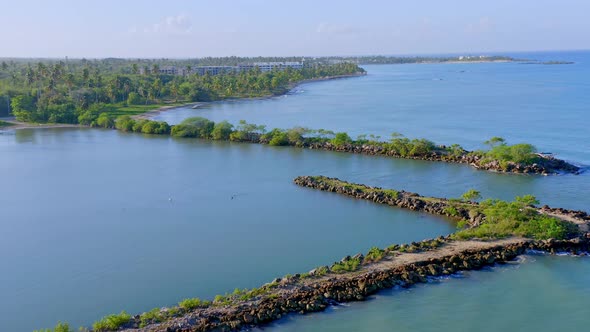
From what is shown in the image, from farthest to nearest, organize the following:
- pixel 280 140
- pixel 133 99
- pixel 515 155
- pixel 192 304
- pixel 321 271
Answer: pixel 133 99, pixel 280 140, pixel 515 155, pixel 321 271, pixel 192 304

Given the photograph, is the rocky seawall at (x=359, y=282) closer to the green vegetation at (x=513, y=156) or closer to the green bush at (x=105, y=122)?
the green vegetation at (x=513, y=156)

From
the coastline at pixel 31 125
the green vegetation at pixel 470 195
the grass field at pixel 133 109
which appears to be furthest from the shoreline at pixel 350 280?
the grass field at pixel 133 109

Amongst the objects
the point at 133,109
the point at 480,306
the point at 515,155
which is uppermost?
the point at 133,109

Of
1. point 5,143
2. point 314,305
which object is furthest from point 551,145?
point 5,143

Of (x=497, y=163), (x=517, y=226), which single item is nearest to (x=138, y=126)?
(x=497, y=163)

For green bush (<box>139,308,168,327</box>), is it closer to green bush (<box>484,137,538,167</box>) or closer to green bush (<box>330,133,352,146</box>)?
green bush (<box>484,137,538,167</box>)

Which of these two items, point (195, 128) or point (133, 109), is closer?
point (195, 128)

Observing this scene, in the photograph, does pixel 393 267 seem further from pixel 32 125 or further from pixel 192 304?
pixel 32 125
